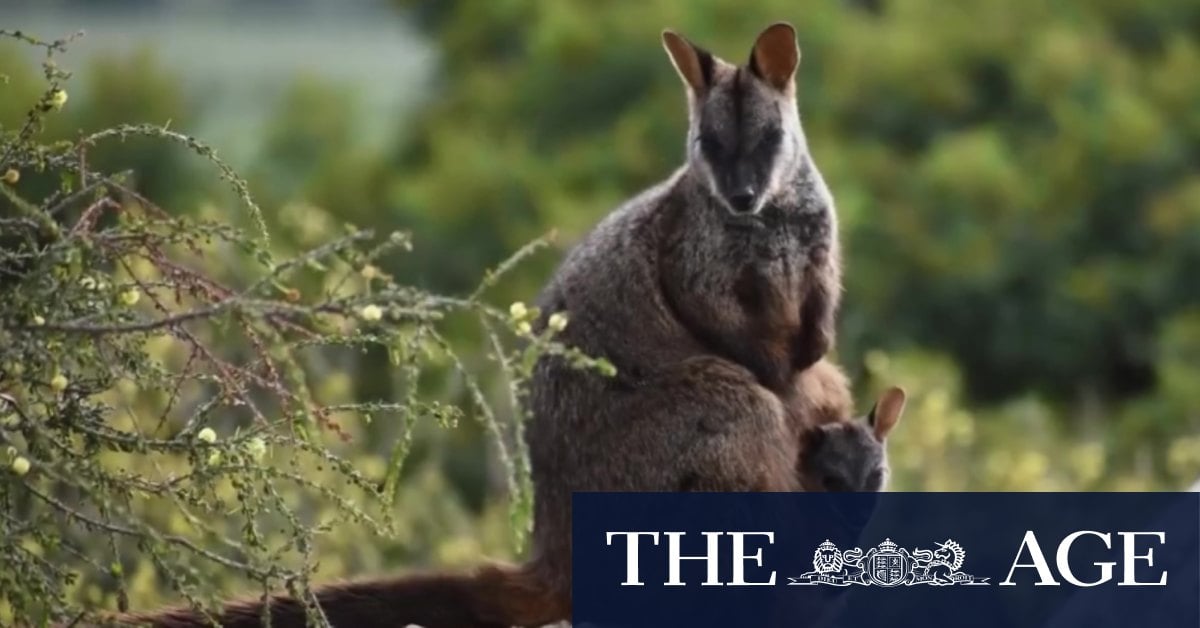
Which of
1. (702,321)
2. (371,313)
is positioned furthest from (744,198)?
(371,313)

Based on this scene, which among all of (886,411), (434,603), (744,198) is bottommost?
(434,603)

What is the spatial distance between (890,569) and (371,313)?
2507 mm

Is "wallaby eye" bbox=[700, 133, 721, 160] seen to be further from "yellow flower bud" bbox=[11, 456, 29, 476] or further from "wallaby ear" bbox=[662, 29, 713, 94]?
"yellow flower bud" bbox=[11, 456, 29, 476]

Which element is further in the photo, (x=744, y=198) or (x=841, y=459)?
(x=841, y=459)

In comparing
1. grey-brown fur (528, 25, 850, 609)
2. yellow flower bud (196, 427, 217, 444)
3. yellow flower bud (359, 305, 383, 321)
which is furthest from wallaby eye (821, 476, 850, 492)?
yellow flower bud (359, 305, 383, 321)

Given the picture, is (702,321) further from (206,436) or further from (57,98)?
(57,98)

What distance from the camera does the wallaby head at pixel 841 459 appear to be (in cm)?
682

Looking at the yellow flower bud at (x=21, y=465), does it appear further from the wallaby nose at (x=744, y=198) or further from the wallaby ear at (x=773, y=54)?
the wallaby ear at (x=773, y=54)

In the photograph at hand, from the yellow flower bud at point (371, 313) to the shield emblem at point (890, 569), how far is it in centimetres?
245

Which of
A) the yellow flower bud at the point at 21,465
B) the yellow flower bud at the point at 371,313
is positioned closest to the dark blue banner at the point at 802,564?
the yellow flower bud at the point at 371,313

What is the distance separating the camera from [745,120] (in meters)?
6.58

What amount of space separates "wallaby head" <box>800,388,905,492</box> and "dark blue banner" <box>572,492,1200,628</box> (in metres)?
0.06

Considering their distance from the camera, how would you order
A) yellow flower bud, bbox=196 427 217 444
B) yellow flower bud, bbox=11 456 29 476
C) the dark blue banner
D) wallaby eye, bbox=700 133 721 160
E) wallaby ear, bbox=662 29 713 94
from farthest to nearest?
wallaby ear, bbox=662 29 713 94
wallaby eye, bbox=700 133 721 160
the dark blue banner
yellow flower bud, bbox=196 427 217 444
yellow flower bud, bbox=11 456 29 476

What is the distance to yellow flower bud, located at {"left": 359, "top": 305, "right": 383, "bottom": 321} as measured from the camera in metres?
4.62
